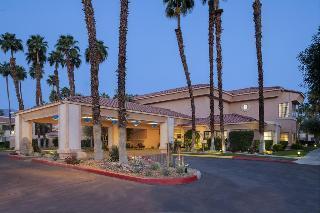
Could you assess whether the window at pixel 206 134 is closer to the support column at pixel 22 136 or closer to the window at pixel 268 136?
the window at pixel 268 136

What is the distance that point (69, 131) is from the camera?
2497 cm

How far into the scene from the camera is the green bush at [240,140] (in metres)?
34.7

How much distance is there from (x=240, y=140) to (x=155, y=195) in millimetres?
24886

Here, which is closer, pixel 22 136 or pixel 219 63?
pixel 22 136

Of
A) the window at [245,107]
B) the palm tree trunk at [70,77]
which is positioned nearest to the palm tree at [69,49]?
the palm tree trunk at [70,77]

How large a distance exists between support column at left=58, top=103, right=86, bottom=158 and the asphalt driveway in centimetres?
844

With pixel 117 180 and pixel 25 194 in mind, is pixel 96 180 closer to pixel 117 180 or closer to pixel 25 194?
pixel 117 180

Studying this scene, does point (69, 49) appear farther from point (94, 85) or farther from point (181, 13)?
point (94, 85)

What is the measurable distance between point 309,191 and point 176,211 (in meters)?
6.12

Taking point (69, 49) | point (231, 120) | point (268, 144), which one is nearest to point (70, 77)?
point (69, 49)

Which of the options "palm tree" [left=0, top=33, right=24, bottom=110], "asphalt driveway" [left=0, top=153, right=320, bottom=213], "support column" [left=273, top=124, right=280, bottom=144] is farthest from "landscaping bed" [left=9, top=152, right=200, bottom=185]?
"palm tree" [left=0, top=33, right=24, bottom=110]

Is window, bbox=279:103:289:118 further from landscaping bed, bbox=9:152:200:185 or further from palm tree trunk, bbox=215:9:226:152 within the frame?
landscaping bed, bbox=9:152:200:185

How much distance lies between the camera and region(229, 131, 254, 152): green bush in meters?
34.7

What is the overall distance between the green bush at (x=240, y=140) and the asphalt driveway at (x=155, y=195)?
59.5ft
